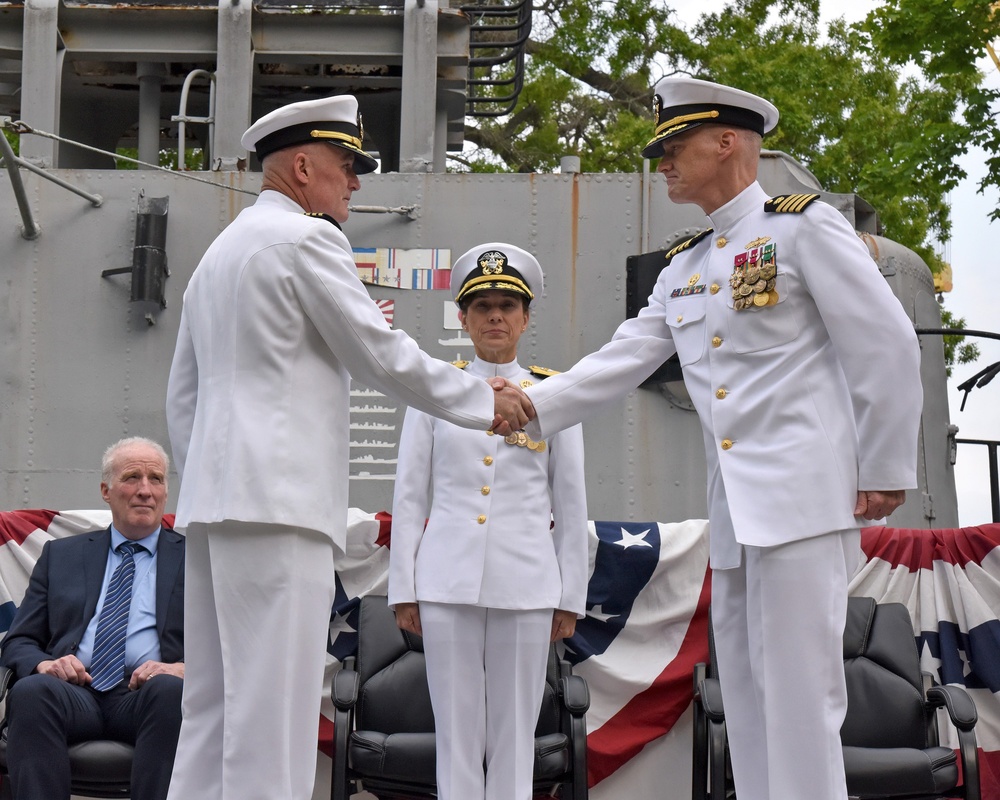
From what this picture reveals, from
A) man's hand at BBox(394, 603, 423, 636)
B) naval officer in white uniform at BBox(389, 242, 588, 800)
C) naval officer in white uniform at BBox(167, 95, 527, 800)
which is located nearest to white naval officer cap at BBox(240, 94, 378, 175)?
naval officer in white uniform at BBox(167, 95, 527, 800)

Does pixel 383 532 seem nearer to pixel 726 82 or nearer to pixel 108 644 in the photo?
pixel 108 644

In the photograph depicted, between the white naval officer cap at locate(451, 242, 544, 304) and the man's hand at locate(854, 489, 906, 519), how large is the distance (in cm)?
204

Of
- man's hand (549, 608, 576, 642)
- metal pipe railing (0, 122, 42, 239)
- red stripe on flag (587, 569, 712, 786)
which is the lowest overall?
red stripe on flag (587, 569, 712, 786)

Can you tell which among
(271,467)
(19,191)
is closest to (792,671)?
(271,467)

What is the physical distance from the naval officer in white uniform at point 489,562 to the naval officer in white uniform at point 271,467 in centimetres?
120

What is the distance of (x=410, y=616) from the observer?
4.91m

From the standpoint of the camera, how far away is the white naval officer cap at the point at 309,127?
3.79 m

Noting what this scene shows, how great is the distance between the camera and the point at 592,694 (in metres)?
5.74

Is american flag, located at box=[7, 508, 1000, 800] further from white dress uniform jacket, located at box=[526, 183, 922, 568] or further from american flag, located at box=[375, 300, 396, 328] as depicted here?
american flag, located at box=[375, 300, 396, 328]

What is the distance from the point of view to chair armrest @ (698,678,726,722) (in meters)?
5.00

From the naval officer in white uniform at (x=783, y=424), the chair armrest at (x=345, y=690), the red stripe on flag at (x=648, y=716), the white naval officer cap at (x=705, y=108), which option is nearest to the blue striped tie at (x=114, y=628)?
the chair armrest at (x=345, y=690)

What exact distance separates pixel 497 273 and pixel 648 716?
199 cm

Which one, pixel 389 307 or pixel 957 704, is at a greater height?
pixel 389 307

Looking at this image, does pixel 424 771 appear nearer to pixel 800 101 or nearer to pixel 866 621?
pixel 866 621
